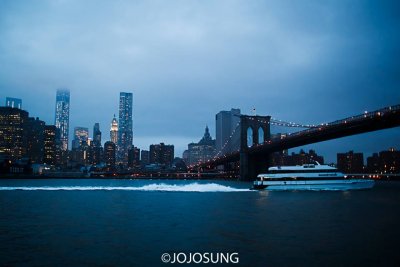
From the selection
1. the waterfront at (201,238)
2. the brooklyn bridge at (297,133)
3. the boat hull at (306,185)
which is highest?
the brooklyn bridge at (297,133)

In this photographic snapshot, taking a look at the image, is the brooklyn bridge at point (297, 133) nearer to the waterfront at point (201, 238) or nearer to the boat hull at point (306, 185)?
the boat hull at point (306, 185)

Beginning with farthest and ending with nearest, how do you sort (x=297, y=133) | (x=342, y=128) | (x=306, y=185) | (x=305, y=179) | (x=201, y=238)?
(x=297, y=133)
(x=342, y=128)
(x=305, y=179)
(x=306, y=185)
(x=201, y=238)

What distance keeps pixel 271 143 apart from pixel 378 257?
64009 millimetres

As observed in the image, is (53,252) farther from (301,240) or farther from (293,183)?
(293,183)

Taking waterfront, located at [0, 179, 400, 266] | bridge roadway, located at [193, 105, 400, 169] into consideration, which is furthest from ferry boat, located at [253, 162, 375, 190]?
waterfront, located at [0, 179, 400, 266]

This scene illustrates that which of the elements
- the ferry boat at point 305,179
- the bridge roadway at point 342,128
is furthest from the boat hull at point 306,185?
the bridge roadway at point 342,128

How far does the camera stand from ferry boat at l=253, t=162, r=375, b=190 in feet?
186

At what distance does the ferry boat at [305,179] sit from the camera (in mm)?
56688

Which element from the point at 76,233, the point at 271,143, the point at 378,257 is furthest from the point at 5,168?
the point at 378,257

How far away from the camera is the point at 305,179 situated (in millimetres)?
56938

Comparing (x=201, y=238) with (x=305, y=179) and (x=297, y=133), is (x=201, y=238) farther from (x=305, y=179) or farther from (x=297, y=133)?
(x=297, y=133)

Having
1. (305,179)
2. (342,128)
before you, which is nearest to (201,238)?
(305,179)

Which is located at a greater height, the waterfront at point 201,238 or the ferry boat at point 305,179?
the ferry boat at point 305,179

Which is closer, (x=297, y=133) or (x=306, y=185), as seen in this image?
(x=306, y=185)
